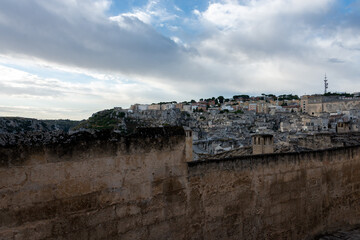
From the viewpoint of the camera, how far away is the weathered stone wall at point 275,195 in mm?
4691

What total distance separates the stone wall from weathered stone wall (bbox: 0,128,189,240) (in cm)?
1

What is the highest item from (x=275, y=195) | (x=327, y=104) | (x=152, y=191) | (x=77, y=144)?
(x=327, y=104)

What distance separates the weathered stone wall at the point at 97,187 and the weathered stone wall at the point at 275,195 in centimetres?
49

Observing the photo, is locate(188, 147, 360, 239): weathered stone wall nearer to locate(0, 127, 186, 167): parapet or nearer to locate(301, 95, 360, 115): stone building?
locate(0, 127, 186, 167): parapet

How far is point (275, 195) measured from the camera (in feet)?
18.3

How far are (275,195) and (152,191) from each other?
2877mm

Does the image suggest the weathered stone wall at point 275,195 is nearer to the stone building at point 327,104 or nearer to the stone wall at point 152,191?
the stone wall at point 152,191

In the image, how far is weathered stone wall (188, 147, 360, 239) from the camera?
15.4 ft

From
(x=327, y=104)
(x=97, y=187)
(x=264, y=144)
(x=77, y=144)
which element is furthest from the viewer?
(x=327, y=104)

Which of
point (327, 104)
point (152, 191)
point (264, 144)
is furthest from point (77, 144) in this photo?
point (327, 104)

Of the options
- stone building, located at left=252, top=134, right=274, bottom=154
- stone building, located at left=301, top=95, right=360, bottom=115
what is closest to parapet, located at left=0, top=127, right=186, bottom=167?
stone building, located at left=252, top=134, right=274, bottom=154

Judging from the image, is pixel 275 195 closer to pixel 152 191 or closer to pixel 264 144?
pixel 152 191

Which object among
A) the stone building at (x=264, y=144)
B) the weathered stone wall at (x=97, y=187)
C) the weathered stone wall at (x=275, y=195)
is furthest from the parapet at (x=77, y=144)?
the stone building at (x=264, y=144)

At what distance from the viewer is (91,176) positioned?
3580 mm
